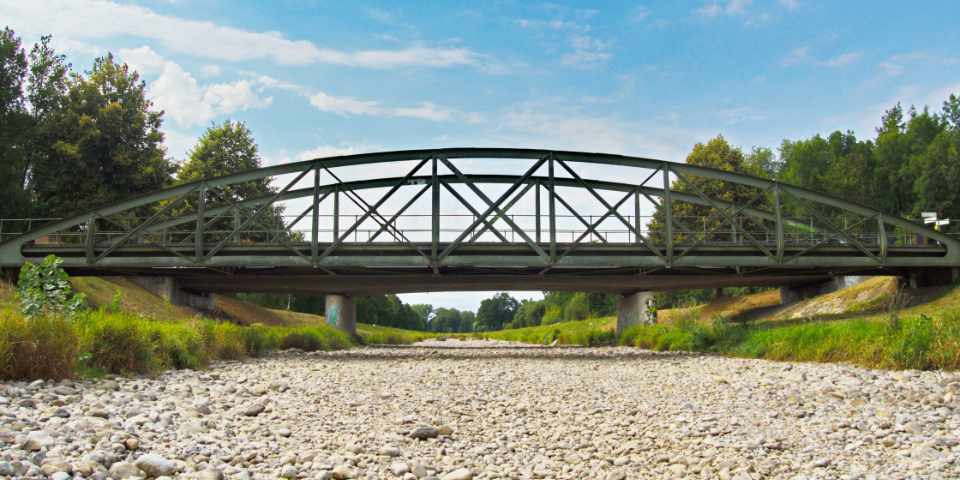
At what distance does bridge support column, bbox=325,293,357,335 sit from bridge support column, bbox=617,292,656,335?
20447 mm

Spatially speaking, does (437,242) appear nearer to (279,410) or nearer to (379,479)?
(279,410)

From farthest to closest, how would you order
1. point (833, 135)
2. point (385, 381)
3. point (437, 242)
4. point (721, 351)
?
point (833, 135) → point (437, 242) → point (721, 351) → point (385, 381)

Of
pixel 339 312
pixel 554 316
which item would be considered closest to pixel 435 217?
pixel 339 312

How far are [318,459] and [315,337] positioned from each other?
2709cm

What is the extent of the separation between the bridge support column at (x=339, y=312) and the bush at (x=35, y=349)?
36.7 meters

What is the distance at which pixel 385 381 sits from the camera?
16.8 metres

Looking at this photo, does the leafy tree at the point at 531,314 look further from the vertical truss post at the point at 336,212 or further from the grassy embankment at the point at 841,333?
the vertical truss post at the point at 336,212

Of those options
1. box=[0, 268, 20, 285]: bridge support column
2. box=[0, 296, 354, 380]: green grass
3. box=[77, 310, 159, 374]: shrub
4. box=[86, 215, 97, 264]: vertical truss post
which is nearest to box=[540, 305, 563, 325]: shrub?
box=[0, 268, 20, 285]: bridge support column

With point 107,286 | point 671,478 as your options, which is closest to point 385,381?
point 671,478

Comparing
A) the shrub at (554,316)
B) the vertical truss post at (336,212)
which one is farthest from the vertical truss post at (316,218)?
the shrub at (554,316)

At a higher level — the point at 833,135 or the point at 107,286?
the point at 833,135

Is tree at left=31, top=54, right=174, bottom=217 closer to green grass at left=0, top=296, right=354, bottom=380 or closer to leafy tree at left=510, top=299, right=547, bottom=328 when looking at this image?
green grass at left=0, top=296, right=354, bottom=380

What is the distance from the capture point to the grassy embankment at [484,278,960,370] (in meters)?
16.0

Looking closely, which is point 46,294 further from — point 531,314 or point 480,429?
point 531,314
